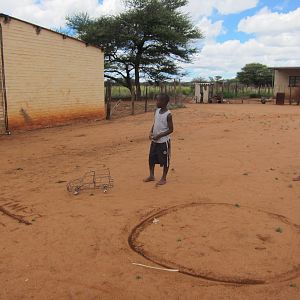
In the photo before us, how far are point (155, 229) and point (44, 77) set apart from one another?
11.4m

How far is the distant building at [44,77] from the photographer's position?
13375 millimetres

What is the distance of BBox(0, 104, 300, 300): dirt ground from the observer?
3.59 meters

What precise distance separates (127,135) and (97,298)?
32.0ft

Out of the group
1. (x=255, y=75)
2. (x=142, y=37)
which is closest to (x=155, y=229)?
(x=142, y=37)

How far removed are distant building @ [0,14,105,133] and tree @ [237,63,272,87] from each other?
38427 millimetres

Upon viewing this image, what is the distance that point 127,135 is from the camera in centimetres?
1299

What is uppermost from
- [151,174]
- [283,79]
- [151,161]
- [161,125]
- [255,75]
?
[255,75]

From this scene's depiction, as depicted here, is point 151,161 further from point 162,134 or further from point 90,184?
point 90,184

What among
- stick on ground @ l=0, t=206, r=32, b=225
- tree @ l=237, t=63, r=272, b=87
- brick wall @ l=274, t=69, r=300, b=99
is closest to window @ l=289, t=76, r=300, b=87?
brick wall @ l=274, t=69, r=300, b=99

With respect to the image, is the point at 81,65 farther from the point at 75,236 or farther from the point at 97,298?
the point at 97,298

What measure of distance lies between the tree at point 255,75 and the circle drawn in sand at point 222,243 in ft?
163

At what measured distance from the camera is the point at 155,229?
4.83 meters

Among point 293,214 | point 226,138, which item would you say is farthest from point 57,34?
point 293,214

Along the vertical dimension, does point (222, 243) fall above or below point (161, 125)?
below
